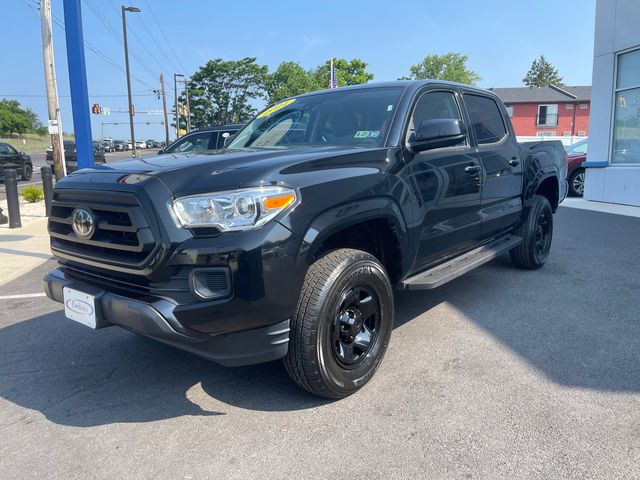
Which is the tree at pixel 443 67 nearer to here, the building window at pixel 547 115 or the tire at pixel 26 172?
the building window at pixel 547 115

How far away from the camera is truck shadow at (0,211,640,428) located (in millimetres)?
2988

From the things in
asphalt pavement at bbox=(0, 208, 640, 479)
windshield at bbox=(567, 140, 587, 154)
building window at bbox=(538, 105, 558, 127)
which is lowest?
asphalt pavement at bbox=(0, 208, 640, 479)

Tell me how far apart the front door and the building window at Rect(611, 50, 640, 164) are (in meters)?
9.11

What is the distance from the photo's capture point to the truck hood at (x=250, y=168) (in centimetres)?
254

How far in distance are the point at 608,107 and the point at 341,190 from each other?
11.4 meters

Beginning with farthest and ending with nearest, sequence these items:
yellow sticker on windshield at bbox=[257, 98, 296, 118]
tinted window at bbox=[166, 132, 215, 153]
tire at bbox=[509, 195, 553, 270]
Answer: tinted window at bbox=[166, 132, 215, 153] → tire at bbox=[509, 195, 553, 270] → yellow sticker on windshield at bbox=[257, 98, 296, 118]

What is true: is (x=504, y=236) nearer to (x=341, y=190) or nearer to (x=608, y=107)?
(x=341, y=190)

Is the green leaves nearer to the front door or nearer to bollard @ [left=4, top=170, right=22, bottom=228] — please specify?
bollard @ [left=4, top=170, right=22, bottom=228]

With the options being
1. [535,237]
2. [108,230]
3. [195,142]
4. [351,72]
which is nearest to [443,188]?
[108,230]

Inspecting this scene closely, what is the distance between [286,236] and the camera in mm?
2502

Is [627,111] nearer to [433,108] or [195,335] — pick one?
[433,108]

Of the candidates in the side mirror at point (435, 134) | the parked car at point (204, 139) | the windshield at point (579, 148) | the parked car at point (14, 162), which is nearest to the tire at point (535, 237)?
the side mirror at point (435, 134)

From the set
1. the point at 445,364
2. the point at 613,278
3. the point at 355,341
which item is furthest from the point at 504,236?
the point at 355,341

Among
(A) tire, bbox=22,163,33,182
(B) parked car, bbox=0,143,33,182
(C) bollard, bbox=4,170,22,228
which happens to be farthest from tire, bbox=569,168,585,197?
(A) tire, bbox=22,163,33,182
